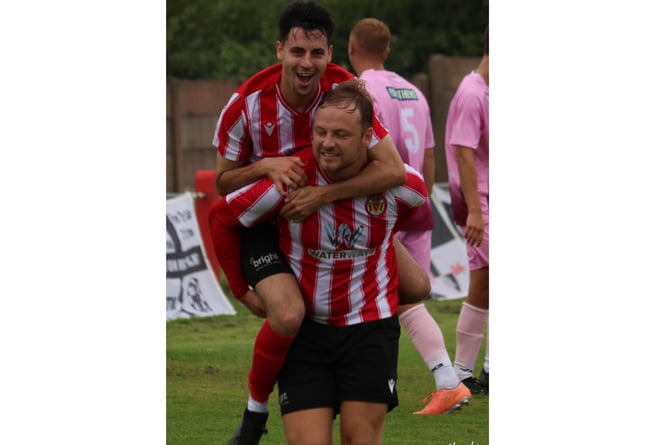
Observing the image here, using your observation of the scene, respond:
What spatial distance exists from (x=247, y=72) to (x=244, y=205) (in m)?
13.6

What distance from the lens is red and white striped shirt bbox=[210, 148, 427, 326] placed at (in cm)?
455

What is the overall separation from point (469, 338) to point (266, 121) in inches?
109

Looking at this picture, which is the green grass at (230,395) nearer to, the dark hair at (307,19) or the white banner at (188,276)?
the white banner at (188,276)

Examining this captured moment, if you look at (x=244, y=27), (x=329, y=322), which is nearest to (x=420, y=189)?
(x=329, y=322)

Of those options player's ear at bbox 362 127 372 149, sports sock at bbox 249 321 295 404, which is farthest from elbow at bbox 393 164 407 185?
sports sock at bbox 249 321 295 404

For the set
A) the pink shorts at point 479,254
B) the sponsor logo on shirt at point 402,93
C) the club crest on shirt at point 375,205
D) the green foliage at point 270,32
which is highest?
the green foliage at point 270,32

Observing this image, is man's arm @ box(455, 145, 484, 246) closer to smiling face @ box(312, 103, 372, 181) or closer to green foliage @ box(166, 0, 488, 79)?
smiling face @ box(312, 103, 372, 181)

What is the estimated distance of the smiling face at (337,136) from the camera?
4.38 metres

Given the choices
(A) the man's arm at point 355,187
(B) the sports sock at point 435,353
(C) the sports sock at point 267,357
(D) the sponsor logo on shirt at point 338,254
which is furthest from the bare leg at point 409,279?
(B) the sports sock at point 435,353

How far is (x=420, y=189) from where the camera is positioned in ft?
15.4

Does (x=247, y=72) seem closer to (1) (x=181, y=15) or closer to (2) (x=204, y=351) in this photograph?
(1) (x=181, y=15)

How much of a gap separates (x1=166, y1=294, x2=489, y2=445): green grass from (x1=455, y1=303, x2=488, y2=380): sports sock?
23 cm

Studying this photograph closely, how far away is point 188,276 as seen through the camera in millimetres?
10219

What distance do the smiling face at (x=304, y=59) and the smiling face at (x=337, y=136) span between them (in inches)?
8.6
